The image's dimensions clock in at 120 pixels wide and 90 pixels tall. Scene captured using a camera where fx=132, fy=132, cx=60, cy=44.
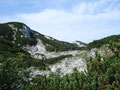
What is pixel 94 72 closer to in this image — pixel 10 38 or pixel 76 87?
pixel 76 87

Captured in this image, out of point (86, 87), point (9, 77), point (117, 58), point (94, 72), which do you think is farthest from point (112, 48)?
point (9, 77)

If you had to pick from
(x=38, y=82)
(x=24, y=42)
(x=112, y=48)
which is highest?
(x=24, y=42)

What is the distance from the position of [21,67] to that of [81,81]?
875 centimetres

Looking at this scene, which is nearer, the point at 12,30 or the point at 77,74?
the point at 77,74

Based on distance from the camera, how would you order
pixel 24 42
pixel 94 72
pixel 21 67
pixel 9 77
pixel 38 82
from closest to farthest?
1. pixel 94 72
2. pixel 38 82
3. pixel 9 77
4. pixel 21 67
5. pixel 24 42

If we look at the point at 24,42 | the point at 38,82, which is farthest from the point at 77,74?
the point at 24,42

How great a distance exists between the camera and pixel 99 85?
24.0ft

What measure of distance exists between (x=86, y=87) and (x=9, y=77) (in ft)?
28.5

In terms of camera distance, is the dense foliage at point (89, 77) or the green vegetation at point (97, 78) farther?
the dense foliage at point (89, 77)

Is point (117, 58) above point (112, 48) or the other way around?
the other way around

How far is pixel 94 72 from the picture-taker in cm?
863

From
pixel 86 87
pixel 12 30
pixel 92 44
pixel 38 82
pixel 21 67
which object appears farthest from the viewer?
pixel 12 30

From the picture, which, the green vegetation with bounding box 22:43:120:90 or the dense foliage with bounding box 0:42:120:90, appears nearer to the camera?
the green vegetation with bounding box 22:43:120:90

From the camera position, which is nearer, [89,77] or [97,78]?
[97,78]
